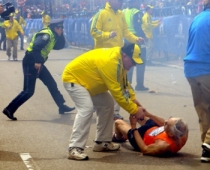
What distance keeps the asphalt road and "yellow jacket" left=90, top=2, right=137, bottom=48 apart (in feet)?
3.92

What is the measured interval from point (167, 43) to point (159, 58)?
1.03 meters

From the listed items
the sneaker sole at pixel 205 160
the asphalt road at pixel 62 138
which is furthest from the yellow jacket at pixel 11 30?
the sneaker sole at pixel 205 160

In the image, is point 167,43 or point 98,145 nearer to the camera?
point 98,145

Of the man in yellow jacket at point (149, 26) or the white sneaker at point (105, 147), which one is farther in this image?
the man in yellow jacket at point (149, 26)

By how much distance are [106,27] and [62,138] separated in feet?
7.69

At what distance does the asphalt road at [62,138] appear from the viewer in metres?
6.23

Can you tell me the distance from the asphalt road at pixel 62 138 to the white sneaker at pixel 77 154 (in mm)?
63

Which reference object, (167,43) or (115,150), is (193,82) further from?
(167,43)

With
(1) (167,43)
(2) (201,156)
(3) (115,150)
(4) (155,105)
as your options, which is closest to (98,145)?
(3) (115,150)

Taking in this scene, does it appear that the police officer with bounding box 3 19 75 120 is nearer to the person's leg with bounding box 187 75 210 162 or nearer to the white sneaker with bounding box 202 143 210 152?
the person's leg with bounding box 187 75 210 162

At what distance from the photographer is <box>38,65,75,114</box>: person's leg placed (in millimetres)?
9352

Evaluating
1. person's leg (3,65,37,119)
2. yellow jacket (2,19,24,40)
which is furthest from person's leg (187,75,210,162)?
yellow jacket (2,19,24,40)

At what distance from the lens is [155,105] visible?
10.3 meters

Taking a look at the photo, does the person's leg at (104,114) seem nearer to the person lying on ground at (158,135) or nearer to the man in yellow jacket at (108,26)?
the person lying on ground at (158,135)
